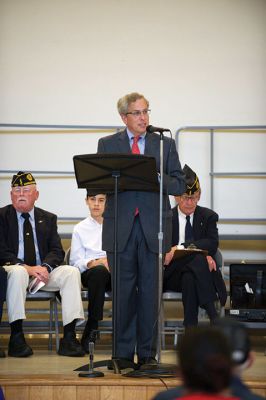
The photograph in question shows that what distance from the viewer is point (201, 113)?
7574 mm

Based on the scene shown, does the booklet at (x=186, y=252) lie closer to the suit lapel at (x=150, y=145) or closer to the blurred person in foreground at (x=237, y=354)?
the suit lapel at (x=150, y=145)

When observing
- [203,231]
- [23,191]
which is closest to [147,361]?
[203,231]

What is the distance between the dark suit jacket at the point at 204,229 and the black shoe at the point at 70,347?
1036 millimetres

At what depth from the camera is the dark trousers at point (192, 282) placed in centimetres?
576

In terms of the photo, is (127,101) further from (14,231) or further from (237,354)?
(237,354)

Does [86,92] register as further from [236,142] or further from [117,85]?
[236,142]

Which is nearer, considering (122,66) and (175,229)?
(175,229)

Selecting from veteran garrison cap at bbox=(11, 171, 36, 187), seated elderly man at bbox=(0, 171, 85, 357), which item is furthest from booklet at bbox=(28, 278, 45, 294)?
veteran garrison cap at bbox=(11, 171, 36, 187)

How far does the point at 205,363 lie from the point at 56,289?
419 centimetres

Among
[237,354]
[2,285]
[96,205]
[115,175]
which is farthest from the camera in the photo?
[96,205]

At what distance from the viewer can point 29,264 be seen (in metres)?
6.02

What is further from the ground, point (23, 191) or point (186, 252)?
point (23, 191)

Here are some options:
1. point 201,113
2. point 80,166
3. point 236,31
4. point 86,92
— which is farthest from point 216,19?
point 80,166

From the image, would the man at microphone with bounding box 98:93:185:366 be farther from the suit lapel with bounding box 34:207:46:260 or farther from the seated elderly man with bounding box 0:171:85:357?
the suit lapel with bounding box 34:207:46:260
